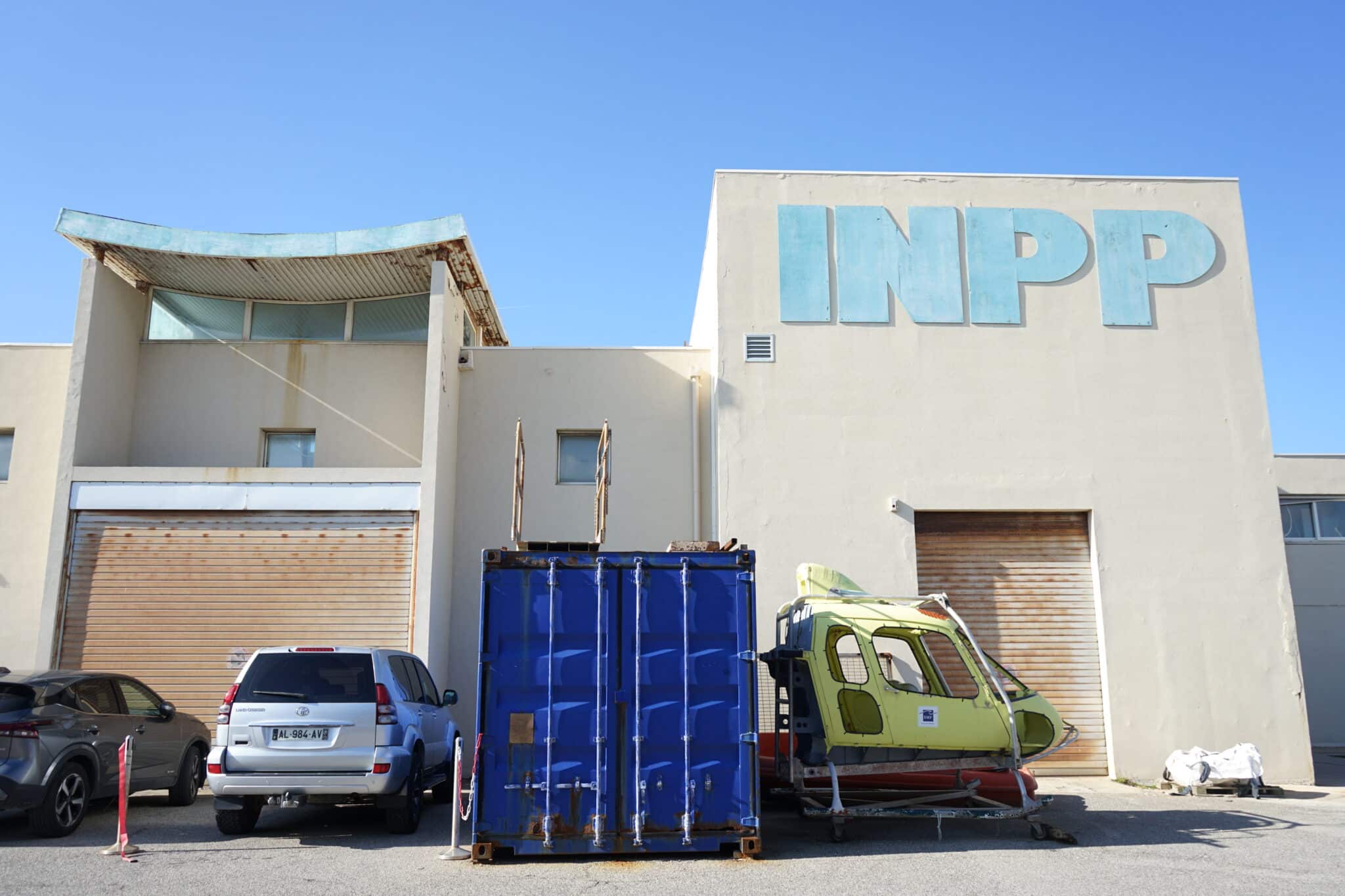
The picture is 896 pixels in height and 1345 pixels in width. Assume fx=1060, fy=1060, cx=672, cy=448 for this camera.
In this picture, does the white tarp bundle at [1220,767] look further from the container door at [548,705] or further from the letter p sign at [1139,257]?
the container door at [548,705]

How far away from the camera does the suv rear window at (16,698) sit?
9.23 metres

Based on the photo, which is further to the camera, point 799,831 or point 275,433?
point 275,433

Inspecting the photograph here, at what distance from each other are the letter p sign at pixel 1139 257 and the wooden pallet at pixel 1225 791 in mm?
6234

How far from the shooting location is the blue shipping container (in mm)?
8562

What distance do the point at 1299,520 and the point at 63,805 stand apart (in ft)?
72.3

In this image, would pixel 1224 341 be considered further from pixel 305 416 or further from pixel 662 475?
pixel 305 416

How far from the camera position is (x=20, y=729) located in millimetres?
9070

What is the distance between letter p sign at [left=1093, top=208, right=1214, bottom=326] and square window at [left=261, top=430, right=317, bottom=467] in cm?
1203

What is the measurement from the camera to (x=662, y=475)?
15.9m

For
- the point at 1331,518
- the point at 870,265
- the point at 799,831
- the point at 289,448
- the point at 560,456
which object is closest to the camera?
the point at 799,831

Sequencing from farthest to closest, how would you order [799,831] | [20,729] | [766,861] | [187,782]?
[187,782] < [799,831] < [20,729] < [766,861]

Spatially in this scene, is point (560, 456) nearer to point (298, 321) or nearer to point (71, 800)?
point (298, 321)

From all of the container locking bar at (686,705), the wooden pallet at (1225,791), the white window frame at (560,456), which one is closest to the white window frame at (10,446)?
the white window frame at (560,456)

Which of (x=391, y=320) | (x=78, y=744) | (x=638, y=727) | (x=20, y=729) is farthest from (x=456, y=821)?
(x=391, y=320)
